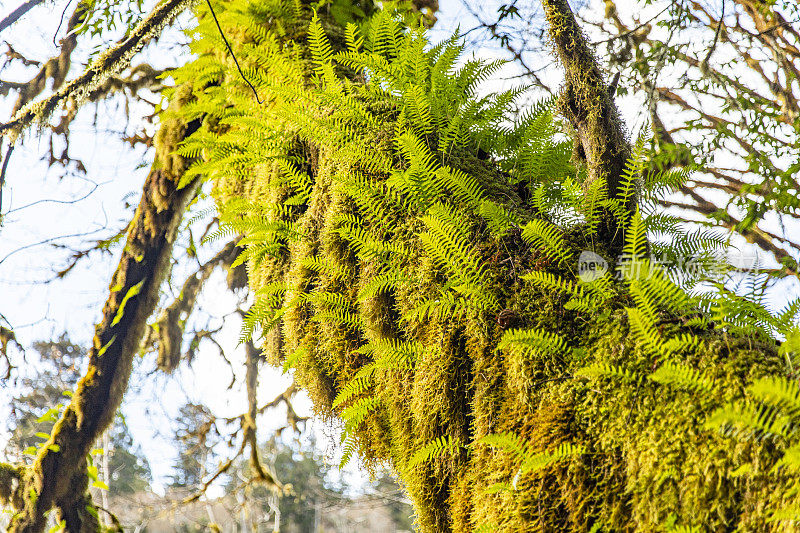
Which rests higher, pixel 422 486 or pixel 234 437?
pixel 234 437

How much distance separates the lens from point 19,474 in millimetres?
3066

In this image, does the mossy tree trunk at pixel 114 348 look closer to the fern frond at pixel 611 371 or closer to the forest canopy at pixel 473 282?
the forest canopy at pixel 473 282

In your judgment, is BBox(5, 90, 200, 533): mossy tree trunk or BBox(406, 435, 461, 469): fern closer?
BBox(406, 435, 461, 469): fern

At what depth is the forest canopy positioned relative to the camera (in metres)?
0.91

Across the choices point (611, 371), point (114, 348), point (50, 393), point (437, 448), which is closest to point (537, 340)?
point (611, 371)

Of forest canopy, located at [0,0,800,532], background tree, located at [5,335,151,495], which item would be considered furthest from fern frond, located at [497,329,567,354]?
background tree, located at [5,335,151,495]

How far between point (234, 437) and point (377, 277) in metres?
4.63

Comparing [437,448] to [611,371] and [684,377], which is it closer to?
[611,371]

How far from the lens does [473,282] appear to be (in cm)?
134

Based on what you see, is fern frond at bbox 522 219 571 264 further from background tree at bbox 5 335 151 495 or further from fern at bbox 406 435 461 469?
background tree at bbox 5 335 151 495

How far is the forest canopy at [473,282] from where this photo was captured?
0.91 metres

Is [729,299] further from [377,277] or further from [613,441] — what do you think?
[377,277]

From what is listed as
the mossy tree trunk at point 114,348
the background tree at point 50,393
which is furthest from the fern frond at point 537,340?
the background tree at point 50,393

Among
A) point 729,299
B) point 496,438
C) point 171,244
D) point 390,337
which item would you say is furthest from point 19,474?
point 729,299
